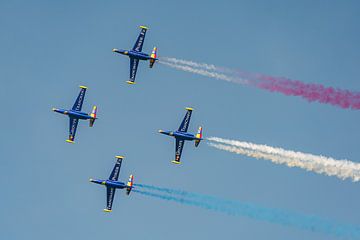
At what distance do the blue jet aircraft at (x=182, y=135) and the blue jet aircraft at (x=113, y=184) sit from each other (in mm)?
8439

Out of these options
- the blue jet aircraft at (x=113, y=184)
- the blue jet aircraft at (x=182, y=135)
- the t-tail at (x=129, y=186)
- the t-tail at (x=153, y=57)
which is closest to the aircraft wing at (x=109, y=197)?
the blue jet aircraft at (x=113, y=184)

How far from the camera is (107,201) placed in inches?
5015

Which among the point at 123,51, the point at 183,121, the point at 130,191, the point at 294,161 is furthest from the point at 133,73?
the point at 294,161

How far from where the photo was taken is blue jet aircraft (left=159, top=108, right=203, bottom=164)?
4884 inches

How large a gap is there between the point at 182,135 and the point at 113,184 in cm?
1378

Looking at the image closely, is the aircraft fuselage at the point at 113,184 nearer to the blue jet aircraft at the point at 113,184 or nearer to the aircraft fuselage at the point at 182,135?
the blue jet aircraft at the point at 113,184

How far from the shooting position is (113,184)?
4906 inches

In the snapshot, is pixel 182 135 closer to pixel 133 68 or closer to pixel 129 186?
pixel 129 186

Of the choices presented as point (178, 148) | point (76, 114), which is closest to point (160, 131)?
point (178, 148)

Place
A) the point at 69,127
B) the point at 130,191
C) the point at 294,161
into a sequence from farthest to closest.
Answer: the point at 69,127, the point at 130,191, the point at 294,161

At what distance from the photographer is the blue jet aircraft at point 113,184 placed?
124 metres

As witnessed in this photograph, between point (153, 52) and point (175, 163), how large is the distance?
18796 millimetres

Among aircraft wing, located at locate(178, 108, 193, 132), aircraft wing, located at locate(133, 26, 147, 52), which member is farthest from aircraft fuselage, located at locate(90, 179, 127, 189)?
aircraft wing, located at locate(133, 26, 147, 52)

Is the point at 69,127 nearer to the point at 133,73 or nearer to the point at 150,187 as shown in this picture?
the point at 133,73
